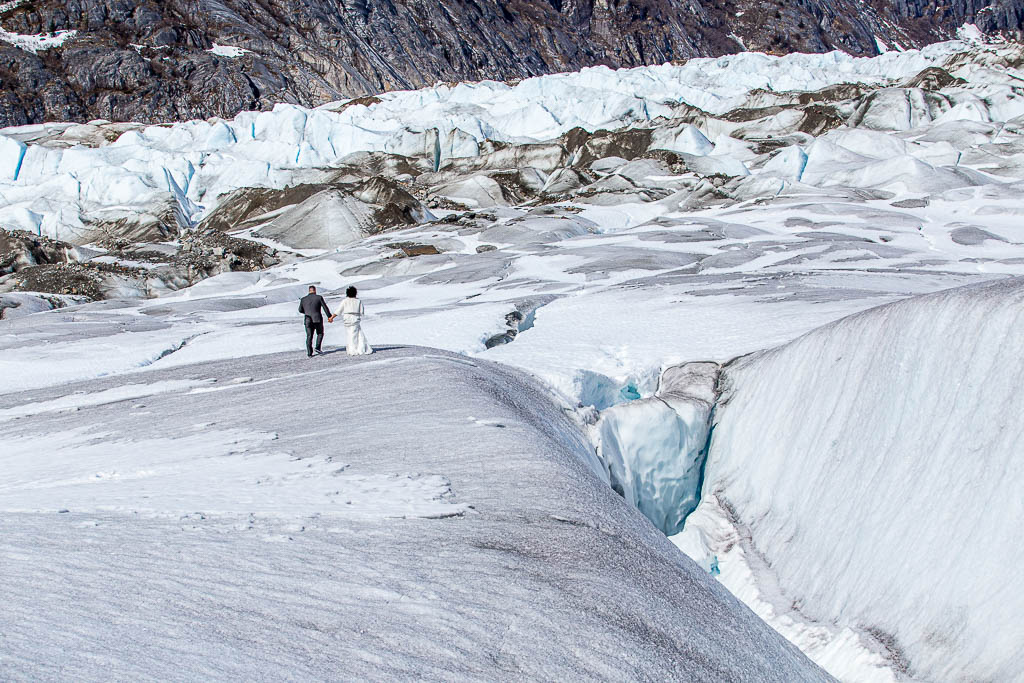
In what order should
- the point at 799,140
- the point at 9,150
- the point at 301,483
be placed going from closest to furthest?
the point at 301,483 < the point at 799,140 < the point at 9,150

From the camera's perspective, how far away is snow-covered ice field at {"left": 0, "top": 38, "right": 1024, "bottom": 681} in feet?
14.8

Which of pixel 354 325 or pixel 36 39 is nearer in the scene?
pixel 354 325

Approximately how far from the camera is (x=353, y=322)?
12.5 m

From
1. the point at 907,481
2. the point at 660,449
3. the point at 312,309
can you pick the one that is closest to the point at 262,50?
the point at 312,309

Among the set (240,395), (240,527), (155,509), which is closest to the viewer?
(240,527)

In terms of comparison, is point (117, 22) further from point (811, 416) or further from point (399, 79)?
point (811, 416)

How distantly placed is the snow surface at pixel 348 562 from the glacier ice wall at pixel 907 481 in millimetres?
2092

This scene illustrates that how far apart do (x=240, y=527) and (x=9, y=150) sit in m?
85.0

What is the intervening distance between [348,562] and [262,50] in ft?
408

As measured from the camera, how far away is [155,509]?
19.9 ft

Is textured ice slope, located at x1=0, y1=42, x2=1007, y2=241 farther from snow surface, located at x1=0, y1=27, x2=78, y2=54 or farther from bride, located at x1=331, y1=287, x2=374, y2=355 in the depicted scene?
bride, located at x1=331, y1=287, x2=374, y2=355

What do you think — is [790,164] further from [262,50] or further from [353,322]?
[262,50]

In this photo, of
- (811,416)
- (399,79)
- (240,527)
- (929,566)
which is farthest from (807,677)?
(399,79)

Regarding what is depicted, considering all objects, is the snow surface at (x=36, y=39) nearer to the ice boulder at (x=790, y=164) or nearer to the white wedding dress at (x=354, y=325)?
the ice boulder at (x=790, y=164)
